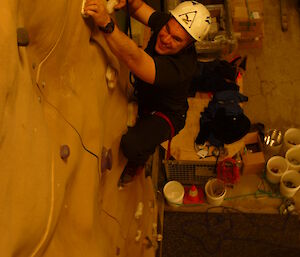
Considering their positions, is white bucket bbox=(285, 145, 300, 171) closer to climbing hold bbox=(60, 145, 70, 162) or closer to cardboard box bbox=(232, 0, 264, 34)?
cardboard box bbox=(232, 0, 264, 34)

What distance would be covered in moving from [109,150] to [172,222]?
1441 mm

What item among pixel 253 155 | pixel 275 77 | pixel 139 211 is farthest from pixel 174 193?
pixel 275 77

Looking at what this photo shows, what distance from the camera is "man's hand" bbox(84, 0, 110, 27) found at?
48.5 inches

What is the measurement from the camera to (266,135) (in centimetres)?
305

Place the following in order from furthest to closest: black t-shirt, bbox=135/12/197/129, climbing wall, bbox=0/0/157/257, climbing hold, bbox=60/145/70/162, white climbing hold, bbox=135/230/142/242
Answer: white climbing hold, bbox=135/230/142/242
black t-shirt, bbox=135/12/197/129
climbing hold, bbox=60/145/70/162
climbing wall, bbox=0/0/157/257

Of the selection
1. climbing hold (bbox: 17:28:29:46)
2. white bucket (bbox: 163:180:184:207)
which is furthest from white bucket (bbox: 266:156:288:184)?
climbing hold (bbox: 17:28:29:46)

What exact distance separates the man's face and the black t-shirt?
0.04m

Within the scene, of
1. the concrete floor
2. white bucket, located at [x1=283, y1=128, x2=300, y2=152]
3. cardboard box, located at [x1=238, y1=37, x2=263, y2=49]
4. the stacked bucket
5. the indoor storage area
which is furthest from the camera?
cardboard box, located at [x1=238, y1=37, x2=263, y2=49]

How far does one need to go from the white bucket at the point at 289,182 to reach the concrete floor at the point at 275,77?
532mm

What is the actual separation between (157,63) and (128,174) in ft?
2.30

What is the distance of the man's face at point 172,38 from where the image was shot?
1.69 m

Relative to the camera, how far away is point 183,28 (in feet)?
5.52

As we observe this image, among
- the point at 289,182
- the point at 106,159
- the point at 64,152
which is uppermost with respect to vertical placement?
the point at 64,152

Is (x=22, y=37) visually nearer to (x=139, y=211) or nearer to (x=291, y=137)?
(x=139, y=211)
